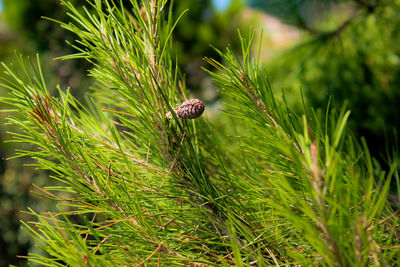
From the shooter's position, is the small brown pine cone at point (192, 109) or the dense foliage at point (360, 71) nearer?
the small brown pine cone at point (192, 109)

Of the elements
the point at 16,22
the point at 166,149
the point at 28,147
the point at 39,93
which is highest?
the point at 16,22

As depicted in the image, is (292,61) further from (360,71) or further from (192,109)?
(192,109)

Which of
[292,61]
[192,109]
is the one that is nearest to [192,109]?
[192,109]

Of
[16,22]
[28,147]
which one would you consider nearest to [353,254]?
[28,147]

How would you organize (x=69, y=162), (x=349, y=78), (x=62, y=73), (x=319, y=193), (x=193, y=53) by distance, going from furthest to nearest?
(x=193, y=53), (x=62, y=73), (x=349, y=78), (x=69, y=162), (x=319, y=193)

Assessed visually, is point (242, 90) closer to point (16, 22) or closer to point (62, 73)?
point (62, 73)

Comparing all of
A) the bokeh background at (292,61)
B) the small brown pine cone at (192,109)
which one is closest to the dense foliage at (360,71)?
the bokeh background at (292,61)

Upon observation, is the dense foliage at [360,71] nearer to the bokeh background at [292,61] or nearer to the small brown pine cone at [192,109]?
the bokeh background at [292,61]

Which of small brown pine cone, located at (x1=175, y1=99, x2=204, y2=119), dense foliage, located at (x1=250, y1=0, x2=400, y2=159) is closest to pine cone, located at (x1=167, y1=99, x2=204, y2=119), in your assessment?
small brown pine cone, located at (x1=175, y1=99, x2=204, y2=119)
